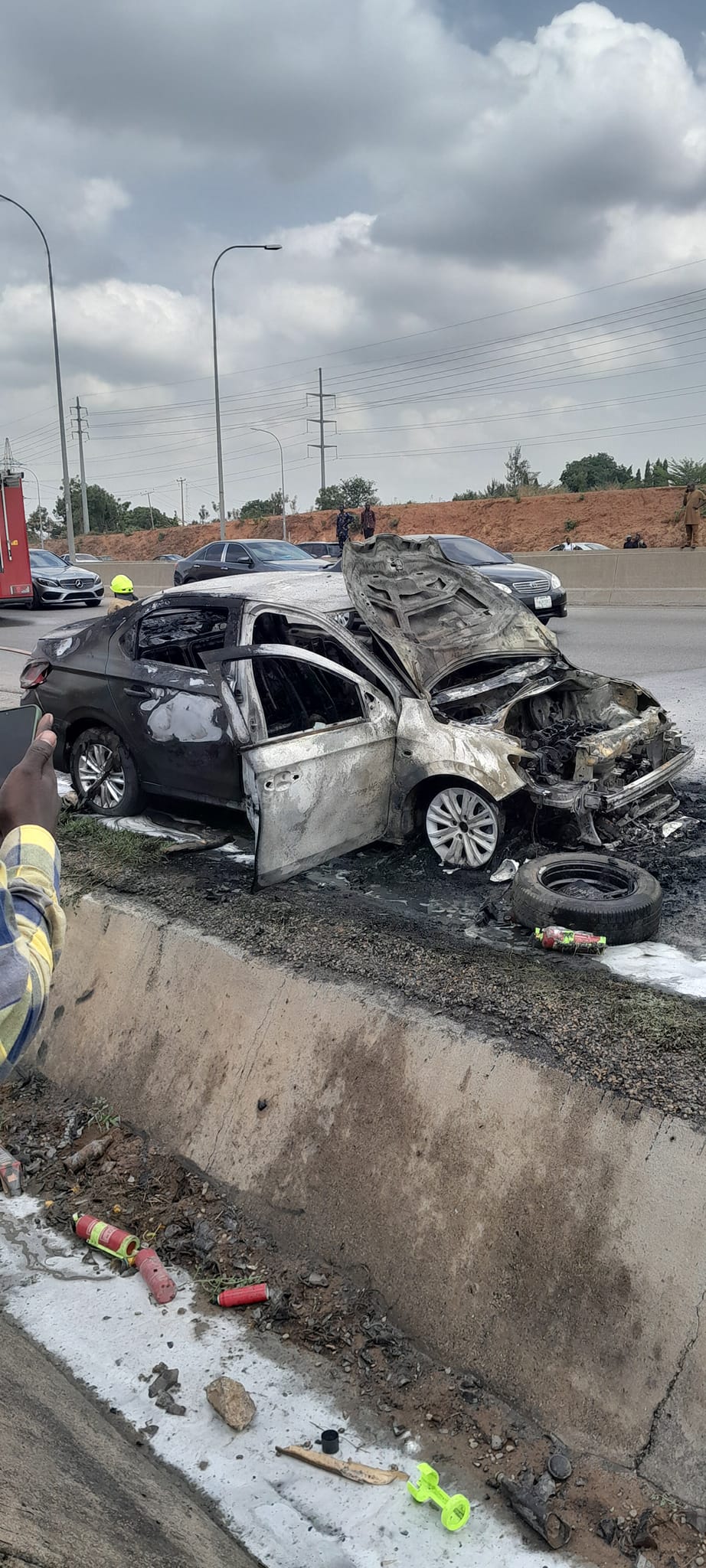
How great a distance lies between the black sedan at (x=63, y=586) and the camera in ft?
76.2

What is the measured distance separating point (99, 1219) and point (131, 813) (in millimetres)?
3307

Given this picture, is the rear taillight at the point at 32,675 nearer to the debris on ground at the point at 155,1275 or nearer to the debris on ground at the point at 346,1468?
the debris on ground at the point at 155,1275

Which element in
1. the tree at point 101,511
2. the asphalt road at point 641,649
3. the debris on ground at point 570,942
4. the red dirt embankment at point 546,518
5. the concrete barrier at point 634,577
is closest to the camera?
the debris on ground at point 570,942

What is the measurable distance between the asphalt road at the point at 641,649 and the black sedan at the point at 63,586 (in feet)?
8.71

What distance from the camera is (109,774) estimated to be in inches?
279

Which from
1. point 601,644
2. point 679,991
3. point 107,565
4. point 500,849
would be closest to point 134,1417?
point 679,991

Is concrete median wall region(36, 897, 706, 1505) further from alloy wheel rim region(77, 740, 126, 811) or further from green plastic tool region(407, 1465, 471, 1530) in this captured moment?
alloy wheel rim region(77, 740, 126, 811)

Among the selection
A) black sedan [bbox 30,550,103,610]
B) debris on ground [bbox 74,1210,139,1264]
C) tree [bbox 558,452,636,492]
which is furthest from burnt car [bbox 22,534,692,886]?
tree [bbox 558,452,636,492]

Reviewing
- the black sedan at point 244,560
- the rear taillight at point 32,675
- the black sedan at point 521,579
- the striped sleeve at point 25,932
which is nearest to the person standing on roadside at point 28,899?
the striped sleeve at point 25,932

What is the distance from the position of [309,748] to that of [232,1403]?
3.24 m

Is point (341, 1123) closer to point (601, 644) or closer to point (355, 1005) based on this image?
point (355, 1005)

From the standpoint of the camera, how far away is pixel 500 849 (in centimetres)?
616

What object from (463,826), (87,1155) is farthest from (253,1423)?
(463,826)

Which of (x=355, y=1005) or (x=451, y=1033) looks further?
(x=355, y=1005)
